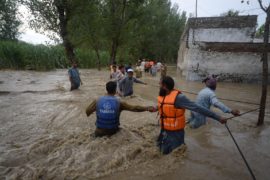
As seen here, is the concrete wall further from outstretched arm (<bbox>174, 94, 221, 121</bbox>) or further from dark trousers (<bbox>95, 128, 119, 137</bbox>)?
outstretched arm (<bbox>174, 94, 221, 121</bbox>)

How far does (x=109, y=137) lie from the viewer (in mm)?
5504

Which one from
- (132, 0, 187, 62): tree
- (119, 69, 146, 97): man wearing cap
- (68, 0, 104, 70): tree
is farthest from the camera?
(132, 0, 187, 62): tree

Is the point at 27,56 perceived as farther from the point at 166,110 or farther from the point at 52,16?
the point at 166,110

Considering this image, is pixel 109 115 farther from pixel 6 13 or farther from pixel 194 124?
pixel 6 13

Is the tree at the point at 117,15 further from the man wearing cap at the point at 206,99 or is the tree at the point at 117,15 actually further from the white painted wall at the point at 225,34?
the man wearing cap at the point at 206,99

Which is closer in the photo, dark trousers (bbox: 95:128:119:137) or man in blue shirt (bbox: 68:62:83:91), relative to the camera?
dark trousers (bbox: 95:128:119:137)

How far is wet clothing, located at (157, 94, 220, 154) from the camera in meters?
4.55

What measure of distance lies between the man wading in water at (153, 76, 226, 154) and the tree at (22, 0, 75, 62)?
2031 cm

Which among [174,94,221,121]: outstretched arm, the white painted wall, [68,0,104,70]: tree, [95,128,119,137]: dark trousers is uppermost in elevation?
[68,0,104,70]: tree

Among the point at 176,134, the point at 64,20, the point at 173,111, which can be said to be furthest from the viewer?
the point at 64,20

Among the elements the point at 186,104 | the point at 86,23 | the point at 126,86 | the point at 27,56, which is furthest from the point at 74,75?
the point at 27,56

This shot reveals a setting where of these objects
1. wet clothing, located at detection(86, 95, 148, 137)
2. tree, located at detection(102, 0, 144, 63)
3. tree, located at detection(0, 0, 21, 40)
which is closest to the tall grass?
tree, located at detection(0, 0, 21, 40)

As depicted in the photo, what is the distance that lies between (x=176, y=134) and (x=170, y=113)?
43 centimetres

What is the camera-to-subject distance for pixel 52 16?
2345 centimetres
